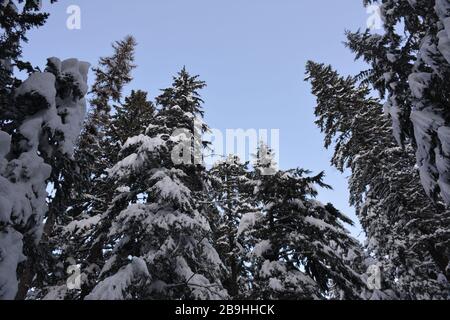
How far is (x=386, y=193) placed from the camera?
17.2 metres

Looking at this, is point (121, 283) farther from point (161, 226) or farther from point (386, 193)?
point (386, 193)

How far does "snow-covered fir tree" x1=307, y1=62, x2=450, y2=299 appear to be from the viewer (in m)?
15.4

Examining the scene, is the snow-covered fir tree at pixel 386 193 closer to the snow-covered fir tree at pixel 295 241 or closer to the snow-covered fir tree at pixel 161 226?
the snow-covered fir tree at pixel 295 241

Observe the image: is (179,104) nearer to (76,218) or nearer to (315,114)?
(76,218)

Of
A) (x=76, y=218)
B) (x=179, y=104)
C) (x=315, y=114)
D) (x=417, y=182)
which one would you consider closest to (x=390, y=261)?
(x=417, y=182)

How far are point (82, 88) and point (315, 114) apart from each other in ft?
52.1

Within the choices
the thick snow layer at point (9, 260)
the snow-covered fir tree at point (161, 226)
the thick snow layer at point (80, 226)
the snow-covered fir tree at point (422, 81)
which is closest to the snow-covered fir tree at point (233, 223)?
the snow-covered fir tree at point (161, 226)

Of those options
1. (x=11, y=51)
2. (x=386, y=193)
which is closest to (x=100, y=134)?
(x=11, y=51)

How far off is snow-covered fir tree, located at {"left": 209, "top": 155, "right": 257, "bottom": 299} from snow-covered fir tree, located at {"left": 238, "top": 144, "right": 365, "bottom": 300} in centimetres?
447

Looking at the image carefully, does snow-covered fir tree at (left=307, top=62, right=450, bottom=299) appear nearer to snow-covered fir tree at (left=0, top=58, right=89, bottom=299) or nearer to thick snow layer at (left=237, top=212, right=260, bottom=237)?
thick snow layer at (left=237, top=212, right=260, bottom=237)

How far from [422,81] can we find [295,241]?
21.0 feet

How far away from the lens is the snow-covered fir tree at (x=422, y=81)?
9.25 meters

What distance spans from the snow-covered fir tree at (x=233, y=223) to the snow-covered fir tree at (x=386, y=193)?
625 cm

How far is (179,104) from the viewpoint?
1603 cm
